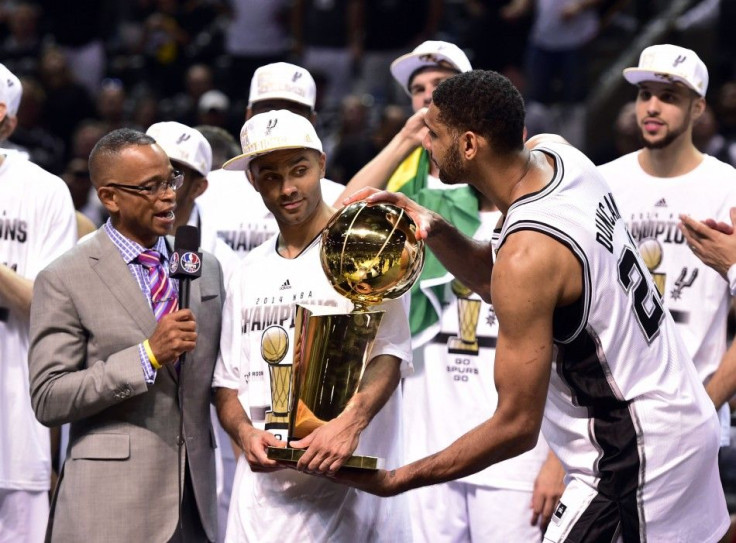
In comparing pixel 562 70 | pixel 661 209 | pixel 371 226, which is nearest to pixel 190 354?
pixel 371 226

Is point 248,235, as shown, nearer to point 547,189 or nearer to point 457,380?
point 457,380

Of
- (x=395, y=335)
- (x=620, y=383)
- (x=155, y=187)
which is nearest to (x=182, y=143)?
(x=155, y=187)

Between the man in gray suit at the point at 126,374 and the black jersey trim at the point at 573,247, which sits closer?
the black jersey trim at the point at 573,247

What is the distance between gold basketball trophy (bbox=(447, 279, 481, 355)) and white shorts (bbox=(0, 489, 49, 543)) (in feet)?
5.92

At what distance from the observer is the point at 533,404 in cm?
345

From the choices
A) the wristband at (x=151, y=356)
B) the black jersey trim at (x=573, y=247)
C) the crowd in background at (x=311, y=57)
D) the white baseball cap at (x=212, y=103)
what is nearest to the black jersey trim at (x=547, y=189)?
the black jersey trim at (x=573, y=247)

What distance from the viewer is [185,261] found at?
3881 millimetres

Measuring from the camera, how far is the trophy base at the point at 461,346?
5.06m

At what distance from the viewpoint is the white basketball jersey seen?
11.5 ft

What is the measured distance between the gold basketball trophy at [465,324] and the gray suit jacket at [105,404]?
1341 mm

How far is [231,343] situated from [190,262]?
1.36 feet

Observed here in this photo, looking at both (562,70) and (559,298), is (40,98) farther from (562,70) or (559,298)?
(559,298)

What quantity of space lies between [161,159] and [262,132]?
16.2 inches

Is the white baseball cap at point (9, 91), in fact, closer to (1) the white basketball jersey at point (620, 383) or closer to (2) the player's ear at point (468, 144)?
(2) the player's ear at point (468, 144)
